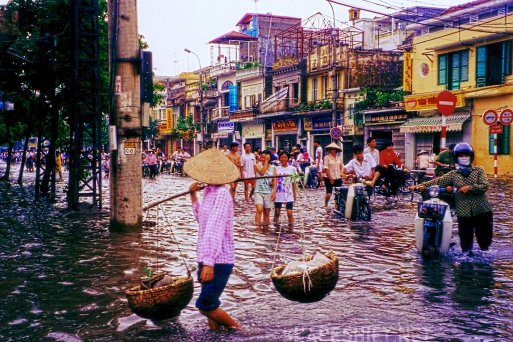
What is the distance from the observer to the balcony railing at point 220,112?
56744 millimetres

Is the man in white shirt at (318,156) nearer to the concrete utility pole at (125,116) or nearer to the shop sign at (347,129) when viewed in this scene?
the concrete utility pole at (125,116)

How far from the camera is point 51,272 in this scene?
764 centimetres

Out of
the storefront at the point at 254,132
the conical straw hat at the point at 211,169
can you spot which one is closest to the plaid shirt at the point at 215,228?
the conical straw hat at the point at 211,169

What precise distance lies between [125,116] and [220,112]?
47025 millimetres

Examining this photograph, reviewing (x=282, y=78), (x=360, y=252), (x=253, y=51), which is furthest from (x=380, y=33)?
(x=360, y=252)

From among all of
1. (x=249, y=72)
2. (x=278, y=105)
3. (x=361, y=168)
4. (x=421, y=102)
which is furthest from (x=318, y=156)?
(x=249, y=72)

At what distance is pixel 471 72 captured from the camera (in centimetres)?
3038

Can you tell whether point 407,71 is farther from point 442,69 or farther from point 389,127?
point 389,127

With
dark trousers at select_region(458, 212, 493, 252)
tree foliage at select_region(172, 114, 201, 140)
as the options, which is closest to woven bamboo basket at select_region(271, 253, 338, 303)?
dark trousers at select_region(458, 212, 493, 252)

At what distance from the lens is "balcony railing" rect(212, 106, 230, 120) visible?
186 ft

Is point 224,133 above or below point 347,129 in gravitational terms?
above

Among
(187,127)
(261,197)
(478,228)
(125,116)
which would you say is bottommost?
(478,228)

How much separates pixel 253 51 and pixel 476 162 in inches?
1247

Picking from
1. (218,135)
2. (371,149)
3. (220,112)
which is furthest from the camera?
(218,135)
